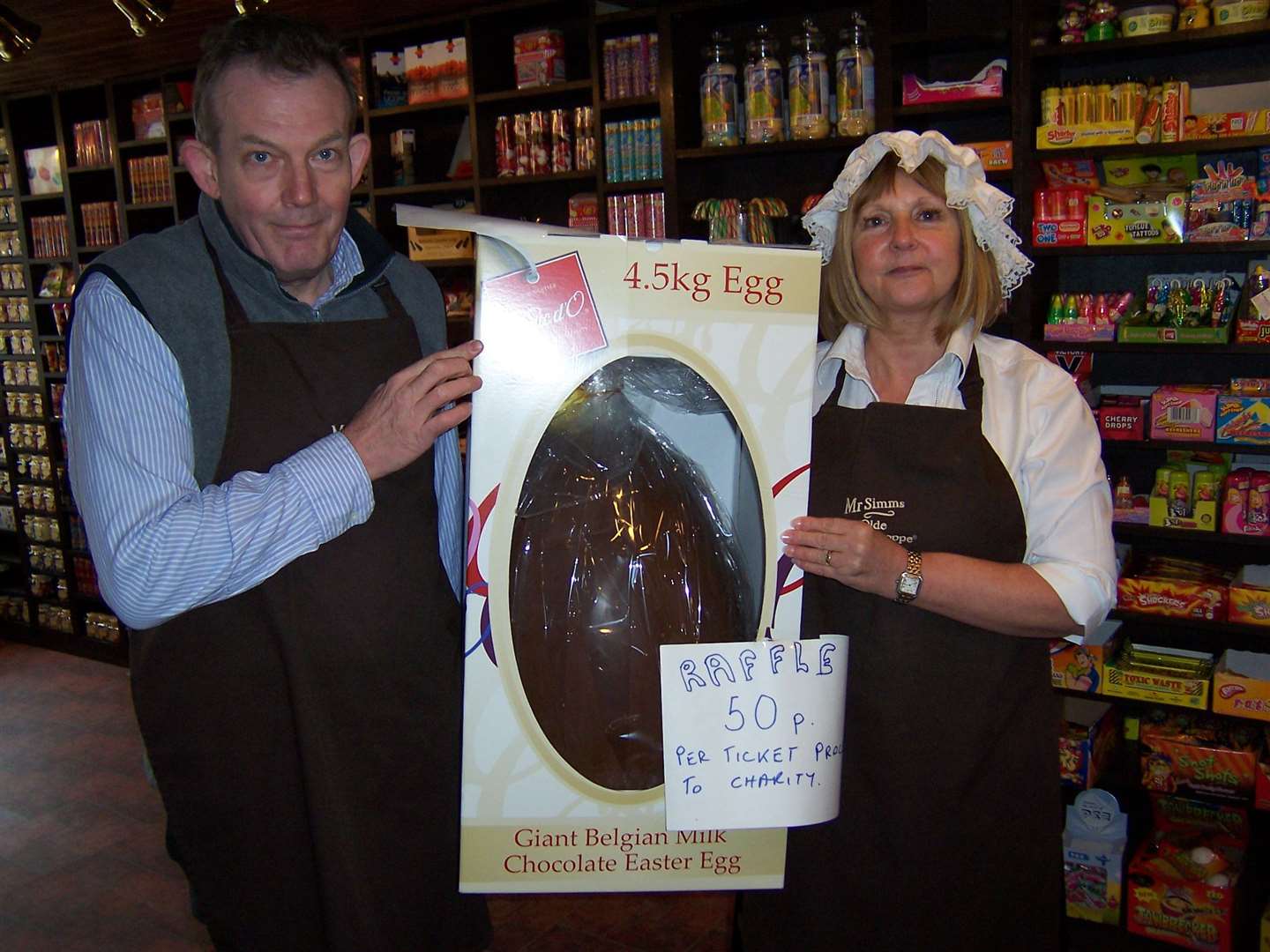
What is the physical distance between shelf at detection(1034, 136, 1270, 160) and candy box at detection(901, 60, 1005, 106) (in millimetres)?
224

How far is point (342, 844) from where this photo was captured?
1.24 metres

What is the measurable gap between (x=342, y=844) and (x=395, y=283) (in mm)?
716

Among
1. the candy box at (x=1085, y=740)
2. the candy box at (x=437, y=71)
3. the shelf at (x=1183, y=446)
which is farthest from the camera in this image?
the candy box at (x=437, y=71)

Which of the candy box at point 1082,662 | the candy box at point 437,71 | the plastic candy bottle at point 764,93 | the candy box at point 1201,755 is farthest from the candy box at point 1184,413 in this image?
the candy box at point 437,71

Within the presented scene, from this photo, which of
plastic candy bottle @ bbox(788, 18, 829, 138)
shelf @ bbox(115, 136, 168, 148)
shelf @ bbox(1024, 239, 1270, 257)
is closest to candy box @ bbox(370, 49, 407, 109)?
shelf @ bbox(115, 136, 168, 148)

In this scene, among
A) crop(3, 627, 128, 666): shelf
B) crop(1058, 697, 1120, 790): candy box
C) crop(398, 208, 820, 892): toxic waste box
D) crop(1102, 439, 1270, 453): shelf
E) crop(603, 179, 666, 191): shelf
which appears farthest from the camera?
crop(3, 627, 128, 666): shelf

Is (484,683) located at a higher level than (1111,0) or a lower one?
lower

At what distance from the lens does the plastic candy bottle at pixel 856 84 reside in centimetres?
300

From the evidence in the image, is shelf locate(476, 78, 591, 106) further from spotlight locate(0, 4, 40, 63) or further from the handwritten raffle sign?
the handwritten raffle sign

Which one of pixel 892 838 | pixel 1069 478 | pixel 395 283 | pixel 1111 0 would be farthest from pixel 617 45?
pixel 892 838

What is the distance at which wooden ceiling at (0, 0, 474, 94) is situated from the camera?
3.49 metres

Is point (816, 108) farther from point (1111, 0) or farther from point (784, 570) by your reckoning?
point (784, 570)

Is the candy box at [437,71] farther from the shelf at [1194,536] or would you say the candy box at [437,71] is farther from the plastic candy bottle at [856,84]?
the shelf at [1194,536]

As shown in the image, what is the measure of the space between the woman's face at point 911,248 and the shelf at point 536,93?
2.41m
